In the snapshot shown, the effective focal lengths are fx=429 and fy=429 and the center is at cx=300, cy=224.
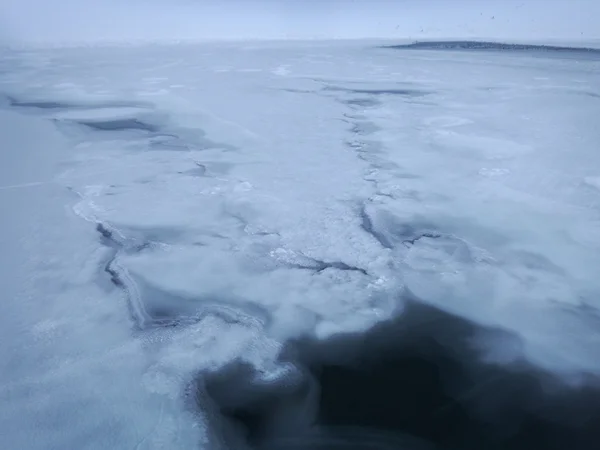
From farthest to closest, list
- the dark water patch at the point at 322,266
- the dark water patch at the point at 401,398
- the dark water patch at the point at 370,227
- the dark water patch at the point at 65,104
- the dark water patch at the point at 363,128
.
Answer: the dark water patch at the point at 65,104 < the dark water patch at the point at 363,128 < the dark water patch at the point at 370,227 < the dark water patch at the point at 322,266 < the dark water patch at the point at 401,398

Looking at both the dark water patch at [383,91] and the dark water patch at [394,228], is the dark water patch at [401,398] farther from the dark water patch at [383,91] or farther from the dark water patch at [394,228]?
the dark water patch at [383,91]

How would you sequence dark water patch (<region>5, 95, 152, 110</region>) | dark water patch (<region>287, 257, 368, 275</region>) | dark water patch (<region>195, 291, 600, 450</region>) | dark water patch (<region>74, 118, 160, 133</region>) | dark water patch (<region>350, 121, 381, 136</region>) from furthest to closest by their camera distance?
dark water patch (<region>5, 95, 152, 110</region>) < dark water patch (<region>74, 118, 160, 133</region>) < dark water patch (<region>350, 121, 381, 136</region>) < dark water patch (<region>287, 257, 368, 275</region>) < dark water patch (<region>195, 291, 600, 450</region>)

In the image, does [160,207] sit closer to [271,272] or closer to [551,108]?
[271,272]

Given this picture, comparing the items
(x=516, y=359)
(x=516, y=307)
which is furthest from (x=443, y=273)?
(x=516, y=359)

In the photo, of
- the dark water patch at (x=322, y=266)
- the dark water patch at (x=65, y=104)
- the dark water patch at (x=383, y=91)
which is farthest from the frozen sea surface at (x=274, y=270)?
the dark water patch at (x=383, y=91)

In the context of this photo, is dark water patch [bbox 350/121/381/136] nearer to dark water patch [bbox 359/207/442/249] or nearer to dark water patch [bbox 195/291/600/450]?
dark water patch [bbox 359/207/442/249]

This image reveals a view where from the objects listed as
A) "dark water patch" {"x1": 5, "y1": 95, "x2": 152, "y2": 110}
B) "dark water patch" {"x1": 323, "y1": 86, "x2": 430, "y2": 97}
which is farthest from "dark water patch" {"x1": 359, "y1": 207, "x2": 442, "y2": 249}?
"dark water patch" {"x1": 323, "y1": 86, "x2": 430, "y2": 97}
